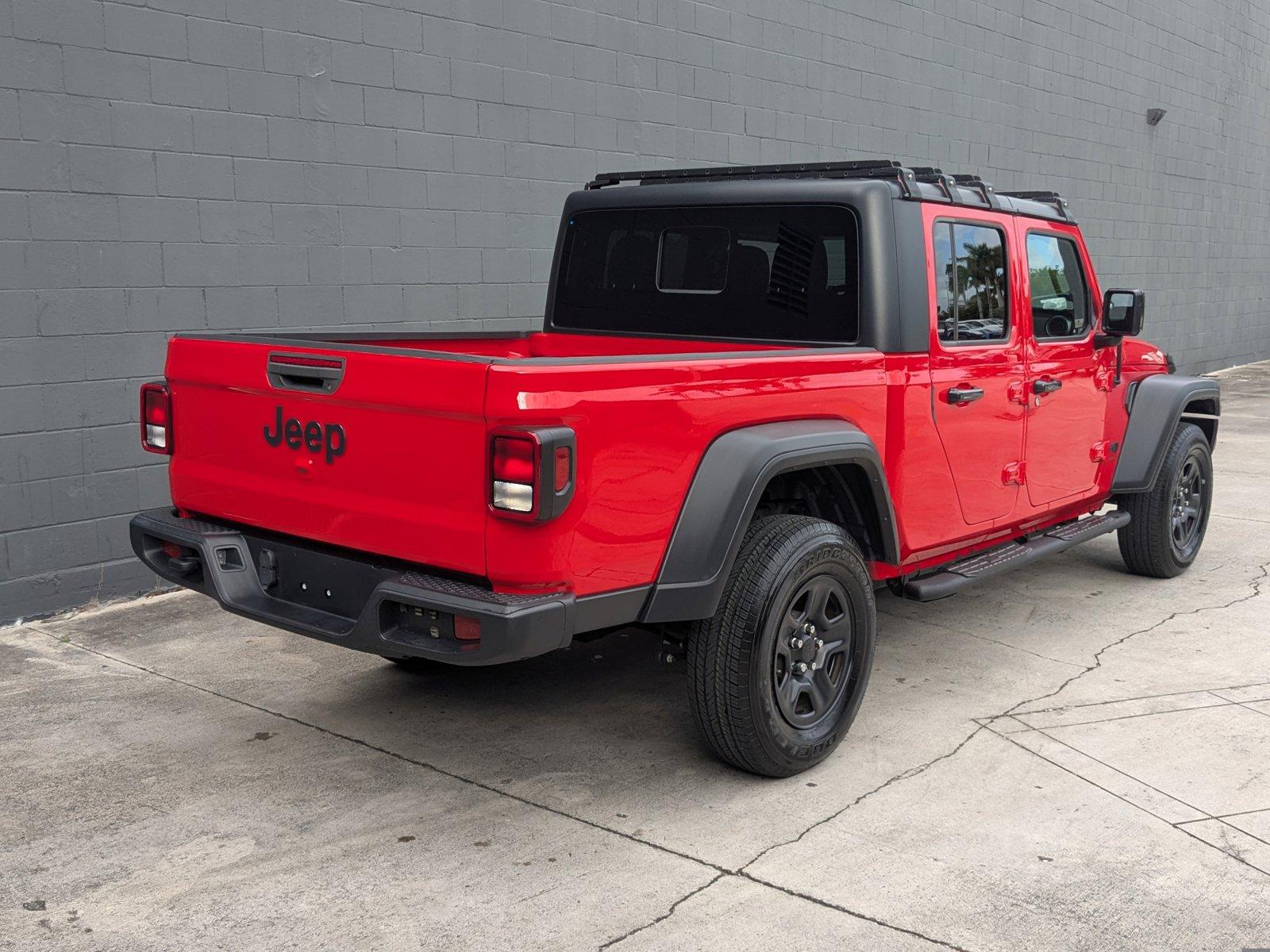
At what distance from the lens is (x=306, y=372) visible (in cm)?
379

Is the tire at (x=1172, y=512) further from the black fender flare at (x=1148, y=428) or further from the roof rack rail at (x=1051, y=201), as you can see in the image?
the roof rack rail at (x=1051, y=201)

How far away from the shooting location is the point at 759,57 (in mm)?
9570

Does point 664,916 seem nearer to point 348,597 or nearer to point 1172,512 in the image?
point 348,597

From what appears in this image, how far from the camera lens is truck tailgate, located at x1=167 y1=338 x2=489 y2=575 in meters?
3.43

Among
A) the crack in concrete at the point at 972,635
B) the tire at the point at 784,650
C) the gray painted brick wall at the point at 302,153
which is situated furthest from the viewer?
the gray painted brick wall at the point at 302,153

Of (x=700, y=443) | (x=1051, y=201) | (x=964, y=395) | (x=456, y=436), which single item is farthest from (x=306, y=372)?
(x=1051, y=201)

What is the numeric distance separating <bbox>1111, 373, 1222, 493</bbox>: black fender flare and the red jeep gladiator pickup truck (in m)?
0.48

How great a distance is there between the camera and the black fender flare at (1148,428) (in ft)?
20.9

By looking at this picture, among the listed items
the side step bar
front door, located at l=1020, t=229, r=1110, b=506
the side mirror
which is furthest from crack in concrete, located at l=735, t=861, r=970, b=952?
the side mirror

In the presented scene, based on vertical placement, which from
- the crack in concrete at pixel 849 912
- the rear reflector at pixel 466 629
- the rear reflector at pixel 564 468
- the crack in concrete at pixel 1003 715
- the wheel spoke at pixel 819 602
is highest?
the rear reflector at pixel 564 468

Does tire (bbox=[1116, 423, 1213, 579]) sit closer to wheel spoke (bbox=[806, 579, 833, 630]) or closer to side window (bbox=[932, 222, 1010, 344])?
side window (bbox=[932, 222, 1010, 344])

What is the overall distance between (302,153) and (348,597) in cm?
362

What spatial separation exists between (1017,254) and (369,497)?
313 cm

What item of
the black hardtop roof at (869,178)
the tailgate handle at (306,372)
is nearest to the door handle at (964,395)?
the black hardtop roof at (869,178)
